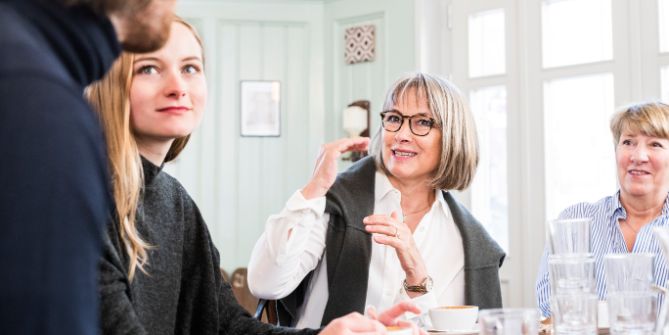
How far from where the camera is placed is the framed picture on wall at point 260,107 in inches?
202

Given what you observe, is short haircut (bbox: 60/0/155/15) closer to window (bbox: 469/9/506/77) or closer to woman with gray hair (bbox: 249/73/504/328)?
woman with gray hair (bbox: 249/73/504/328)

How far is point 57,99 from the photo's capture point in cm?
65

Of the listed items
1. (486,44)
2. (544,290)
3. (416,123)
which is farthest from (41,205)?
(486,44)

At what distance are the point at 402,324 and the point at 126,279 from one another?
0.53 m

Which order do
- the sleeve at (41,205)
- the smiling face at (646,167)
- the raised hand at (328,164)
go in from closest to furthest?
the sleeve at (41,205), the raised hand at (328,164), the smiling face at (646,167)

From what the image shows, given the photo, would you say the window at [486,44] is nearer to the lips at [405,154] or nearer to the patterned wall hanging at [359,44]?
the patterned wall hanging at [359,44]

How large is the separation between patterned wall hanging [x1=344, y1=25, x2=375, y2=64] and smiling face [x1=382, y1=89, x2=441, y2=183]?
261 centimetres

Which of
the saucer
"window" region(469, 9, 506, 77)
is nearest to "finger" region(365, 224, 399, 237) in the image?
the saucer

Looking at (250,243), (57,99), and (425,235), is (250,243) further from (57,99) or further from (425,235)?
(57,99)

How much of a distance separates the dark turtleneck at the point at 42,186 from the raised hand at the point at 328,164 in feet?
4.82

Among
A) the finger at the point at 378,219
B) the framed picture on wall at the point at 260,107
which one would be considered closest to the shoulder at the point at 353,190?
the finger at the point at 378,219

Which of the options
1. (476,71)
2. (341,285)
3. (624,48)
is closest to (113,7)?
(341,285)

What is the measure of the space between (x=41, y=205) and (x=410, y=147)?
1768 millimetres

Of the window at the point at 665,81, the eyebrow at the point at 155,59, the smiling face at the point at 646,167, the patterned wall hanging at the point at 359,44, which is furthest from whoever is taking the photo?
the patterned wall hanging at the point at 359,44
